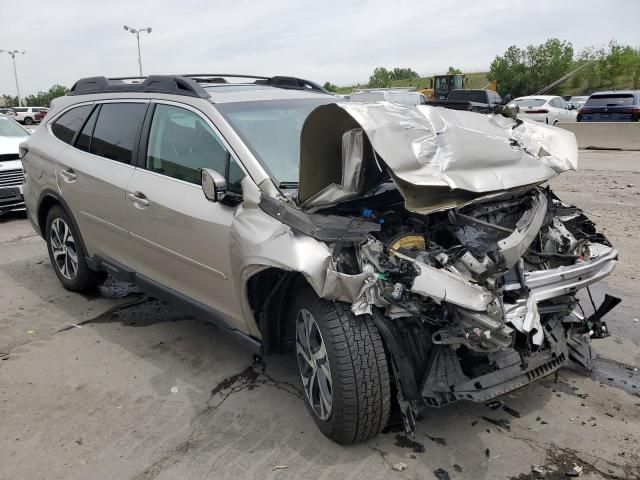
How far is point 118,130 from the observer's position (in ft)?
14.8

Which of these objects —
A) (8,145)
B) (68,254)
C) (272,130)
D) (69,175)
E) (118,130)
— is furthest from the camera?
(8,145)

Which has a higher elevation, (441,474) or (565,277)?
(565,277)

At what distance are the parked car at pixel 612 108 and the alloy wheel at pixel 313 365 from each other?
1795cm

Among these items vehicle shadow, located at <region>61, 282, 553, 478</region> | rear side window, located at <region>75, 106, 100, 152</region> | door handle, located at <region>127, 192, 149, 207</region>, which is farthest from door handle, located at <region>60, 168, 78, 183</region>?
vehicle shadow, located at <region>61, 282, 553, 478</region>

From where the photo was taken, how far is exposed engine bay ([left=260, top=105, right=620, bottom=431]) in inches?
107

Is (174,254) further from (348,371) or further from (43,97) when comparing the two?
(43,97)

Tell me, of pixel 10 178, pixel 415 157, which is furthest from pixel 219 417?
pixel 10 178

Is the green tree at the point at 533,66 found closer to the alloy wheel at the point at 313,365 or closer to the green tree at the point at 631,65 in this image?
the green tree at the point at 631,65

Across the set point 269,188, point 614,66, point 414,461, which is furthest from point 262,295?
point 614,66

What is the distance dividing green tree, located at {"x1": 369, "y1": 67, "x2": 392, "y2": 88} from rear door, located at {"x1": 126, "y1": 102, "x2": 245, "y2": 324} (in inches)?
3394

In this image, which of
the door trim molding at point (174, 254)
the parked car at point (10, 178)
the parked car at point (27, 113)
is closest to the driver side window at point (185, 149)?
the door trim molding at point (174, 254)

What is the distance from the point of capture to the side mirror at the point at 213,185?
3211mm

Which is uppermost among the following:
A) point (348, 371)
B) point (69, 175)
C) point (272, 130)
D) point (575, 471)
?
point (272, 130)

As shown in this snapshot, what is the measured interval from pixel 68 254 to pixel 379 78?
90.7 meters
